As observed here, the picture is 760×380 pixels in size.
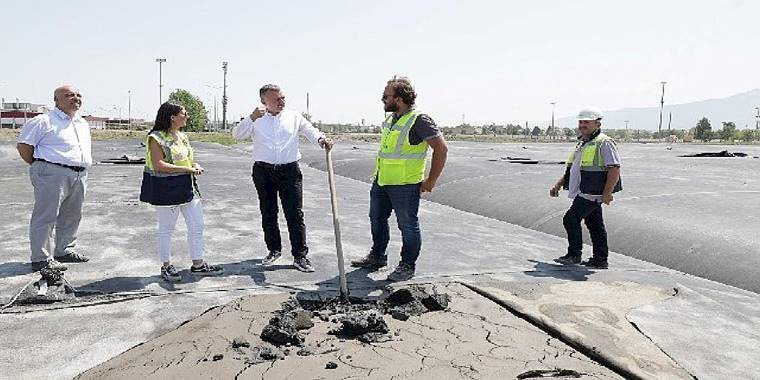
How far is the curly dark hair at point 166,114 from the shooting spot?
4641mm

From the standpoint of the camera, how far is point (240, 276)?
4871 mm

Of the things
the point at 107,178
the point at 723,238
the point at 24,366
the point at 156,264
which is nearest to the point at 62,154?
the point at 156,264

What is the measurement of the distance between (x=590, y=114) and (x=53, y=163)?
5.12 metres

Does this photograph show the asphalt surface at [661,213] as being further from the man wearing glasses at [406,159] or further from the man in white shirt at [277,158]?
the man in white shirt at [277,158]

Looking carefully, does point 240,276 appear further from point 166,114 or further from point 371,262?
point 166,114

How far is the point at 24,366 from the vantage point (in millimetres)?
2961

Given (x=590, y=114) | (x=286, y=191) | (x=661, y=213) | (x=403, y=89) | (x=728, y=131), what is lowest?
(x=661, y=213)

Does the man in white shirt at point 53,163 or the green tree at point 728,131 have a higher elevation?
the green tree at point 728,131

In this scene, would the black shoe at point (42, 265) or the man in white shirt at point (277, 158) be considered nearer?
the black shoe at point (42, 265)

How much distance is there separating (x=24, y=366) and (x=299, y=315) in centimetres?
155

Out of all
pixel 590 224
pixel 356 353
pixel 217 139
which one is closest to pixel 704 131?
pixel 217 139

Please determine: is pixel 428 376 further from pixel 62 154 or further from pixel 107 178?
pixel 107 178

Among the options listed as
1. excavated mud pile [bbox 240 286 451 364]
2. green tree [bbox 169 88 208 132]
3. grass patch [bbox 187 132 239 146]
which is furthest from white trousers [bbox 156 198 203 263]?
green tree [bbox 169 88 208 132]

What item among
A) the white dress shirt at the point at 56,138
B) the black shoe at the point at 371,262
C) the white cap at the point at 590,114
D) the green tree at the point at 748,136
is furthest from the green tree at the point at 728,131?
the white dress shirt at the point at 56,138
